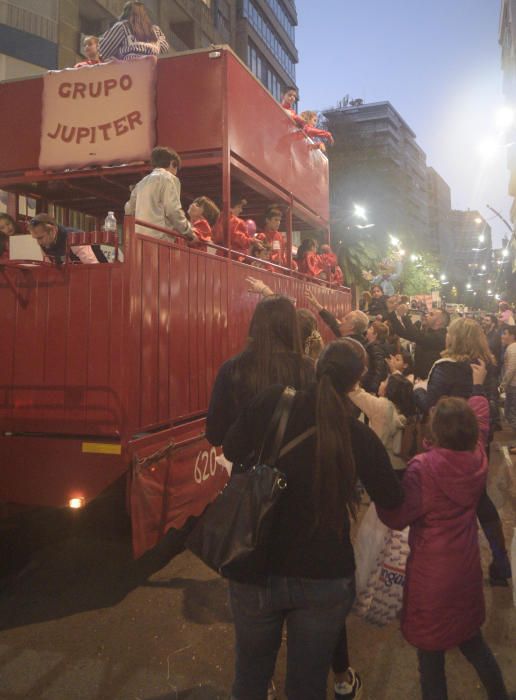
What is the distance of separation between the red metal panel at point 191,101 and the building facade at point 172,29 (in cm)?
914

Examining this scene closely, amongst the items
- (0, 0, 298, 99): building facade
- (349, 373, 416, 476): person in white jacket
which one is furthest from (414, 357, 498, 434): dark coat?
(0, 0, 298, 99): building facade

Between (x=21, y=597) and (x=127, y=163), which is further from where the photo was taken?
(x=127, y=163)

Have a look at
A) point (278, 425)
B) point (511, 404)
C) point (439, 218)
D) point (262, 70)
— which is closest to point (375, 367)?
point (278, 425)

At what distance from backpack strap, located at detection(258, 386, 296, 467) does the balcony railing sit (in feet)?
49.5

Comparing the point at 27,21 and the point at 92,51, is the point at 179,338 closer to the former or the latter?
the point at 92,51

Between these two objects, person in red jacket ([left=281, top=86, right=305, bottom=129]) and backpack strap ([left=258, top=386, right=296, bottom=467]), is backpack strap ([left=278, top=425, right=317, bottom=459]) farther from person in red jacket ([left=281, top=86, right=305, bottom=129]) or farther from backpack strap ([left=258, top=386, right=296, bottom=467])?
person in red jacket ([left=281, top=86, right=305, bottom=129])

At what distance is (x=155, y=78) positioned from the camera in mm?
5973

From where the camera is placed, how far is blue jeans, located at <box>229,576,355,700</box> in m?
1.81

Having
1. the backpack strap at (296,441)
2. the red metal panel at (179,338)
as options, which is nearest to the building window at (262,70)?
the red metal panel at (179,338)

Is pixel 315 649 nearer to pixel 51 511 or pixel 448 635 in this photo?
pixel 448 635

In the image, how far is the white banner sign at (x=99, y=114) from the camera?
236 inches

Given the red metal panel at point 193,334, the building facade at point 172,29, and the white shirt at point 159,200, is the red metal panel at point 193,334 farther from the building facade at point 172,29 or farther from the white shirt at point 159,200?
the building facade at point 172,29

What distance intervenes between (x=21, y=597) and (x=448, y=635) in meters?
3.47

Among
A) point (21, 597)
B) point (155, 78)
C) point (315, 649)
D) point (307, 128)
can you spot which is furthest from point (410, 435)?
point (307, 128)
